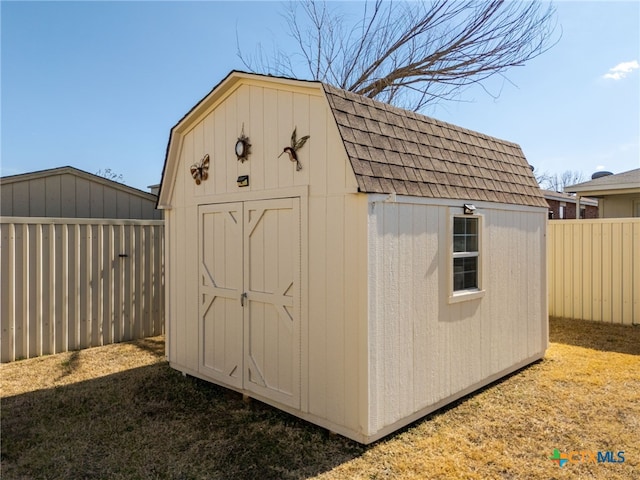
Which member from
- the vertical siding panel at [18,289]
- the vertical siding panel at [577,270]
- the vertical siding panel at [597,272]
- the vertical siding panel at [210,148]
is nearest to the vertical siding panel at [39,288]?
the vertical siding panel at [18,289]

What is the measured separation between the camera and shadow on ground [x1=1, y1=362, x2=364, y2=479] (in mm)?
2867

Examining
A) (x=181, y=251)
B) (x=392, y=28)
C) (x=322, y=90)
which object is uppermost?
(x=392, y=28)

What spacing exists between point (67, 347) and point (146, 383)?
2040 millimetres

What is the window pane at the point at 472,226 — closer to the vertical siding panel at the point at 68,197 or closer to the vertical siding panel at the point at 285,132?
the vertical siding panel at the point at 285,132

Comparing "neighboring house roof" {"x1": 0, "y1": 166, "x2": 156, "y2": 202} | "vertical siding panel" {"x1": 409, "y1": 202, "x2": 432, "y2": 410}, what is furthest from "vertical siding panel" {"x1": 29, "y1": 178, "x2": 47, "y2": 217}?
"vertical siding panel" {"x1": 409, "y1": 202, "x2": 432, "y2": 410}

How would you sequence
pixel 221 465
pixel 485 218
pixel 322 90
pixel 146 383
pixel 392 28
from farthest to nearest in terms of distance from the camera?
pixel 392 28, pixel 146 383, pixel 485 218, pixel 322 90, pixel 221 465

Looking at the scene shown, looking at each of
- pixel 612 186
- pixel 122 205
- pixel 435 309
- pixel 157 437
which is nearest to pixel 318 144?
pixel 435 309

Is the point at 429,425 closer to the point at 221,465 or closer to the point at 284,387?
the point at 284,387

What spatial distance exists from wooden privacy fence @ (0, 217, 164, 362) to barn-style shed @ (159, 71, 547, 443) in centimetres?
188

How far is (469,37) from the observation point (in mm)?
7828

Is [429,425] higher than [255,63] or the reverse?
the reverse

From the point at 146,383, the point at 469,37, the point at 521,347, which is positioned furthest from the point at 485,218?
the point at 469,37

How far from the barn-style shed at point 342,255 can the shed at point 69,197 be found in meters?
3.05

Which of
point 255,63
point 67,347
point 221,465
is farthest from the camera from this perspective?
point 255,63
